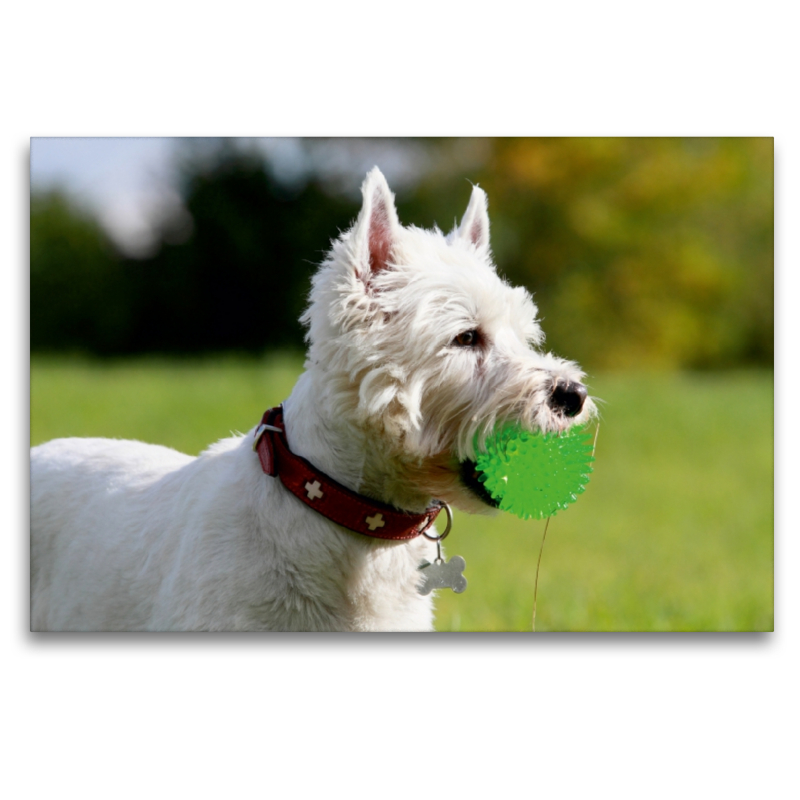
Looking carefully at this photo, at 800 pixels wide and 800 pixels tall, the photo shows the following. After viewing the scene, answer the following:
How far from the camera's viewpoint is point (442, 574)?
2500 mm

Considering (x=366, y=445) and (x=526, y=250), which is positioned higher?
(x=526, y=250)

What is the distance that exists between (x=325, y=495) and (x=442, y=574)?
0.42 m

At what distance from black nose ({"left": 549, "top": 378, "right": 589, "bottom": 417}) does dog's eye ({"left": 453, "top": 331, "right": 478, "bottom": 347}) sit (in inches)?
10.0

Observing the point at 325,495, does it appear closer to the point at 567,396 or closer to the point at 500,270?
the point at 567,396

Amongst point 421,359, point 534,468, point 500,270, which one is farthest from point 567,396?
point 500,270

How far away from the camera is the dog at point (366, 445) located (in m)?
2.28

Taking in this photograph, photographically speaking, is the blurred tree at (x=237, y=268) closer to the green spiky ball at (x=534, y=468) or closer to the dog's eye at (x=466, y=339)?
the dog's eye at (x=466, y=339)

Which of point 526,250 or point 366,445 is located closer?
point 366,445

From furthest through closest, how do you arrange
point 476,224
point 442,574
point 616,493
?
point 616,493 → point 476,224 → point 442,574

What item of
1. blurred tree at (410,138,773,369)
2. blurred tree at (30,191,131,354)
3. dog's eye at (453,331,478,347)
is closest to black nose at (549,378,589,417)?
dog's eye at (453,331,478,347)

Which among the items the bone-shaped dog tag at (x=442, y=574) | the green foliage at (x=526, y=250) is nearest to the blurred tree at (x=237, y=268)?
the green foliage at (x=526, y=250)

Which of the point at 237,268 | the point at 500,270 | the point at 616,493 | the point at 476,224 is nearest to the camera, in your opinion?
the point at 476,224

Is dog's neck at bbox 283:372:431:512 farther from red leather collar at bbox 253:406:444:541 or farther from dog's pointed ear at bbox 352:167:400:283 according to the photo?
dog's pointed ear at bbox 352:167:400:283
